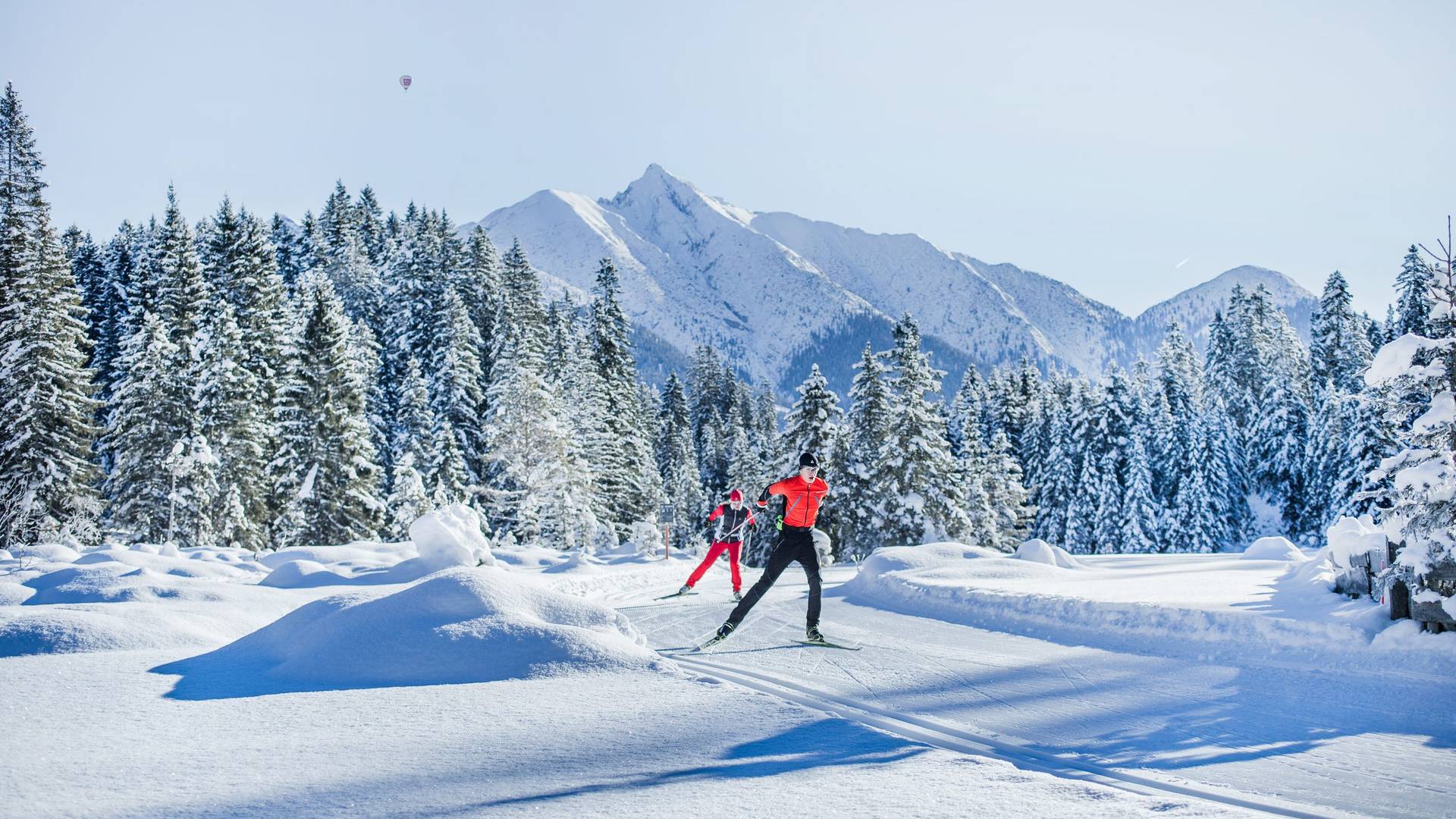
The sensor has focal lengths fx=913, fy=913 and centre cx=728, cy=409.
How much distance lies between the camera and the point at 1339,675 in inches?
318

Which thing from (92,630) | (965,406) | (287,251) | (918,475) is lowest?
(92,630)

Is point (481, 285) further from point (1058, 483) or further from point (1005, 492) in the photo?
point (1058, 483)

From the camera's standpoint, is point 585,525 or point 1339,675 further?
point 585,525

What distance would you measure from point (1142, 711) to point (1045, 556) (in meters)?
14.2

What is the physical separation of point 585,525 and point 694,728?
37281 mm

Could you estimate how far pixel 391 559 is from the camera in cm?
1989

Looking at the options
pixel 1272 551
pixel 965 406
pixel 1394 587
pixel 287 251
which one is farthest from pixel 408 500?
pixel 287 251

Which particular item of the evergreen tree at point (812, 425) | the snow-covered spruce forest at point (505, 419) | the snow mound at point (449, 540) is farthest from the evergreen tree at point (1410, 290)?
the snow mound at point (449, 540)

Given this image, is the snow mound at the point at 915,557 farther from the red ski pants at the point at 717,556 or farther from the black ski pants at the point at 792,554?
the black ski pants at the point at 792,554

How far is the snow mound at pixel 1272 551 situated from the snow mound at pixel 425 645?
1794 cm

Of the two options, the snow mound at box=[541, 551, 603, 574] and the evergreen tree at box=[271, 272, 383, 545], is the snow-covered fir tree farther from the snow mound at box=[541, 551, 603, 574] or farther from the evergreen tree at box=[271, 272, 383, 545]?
the snow mound at box=[541, 551, 603, 574]

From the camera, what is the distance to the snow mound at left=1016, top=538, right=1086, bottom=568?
2041 cm

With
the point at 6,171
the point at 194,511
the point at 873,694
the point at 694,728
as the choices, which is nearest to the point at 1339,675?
the point at 873,694

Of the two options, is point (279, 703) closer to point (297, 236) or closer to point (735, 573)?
point (735, 573)
